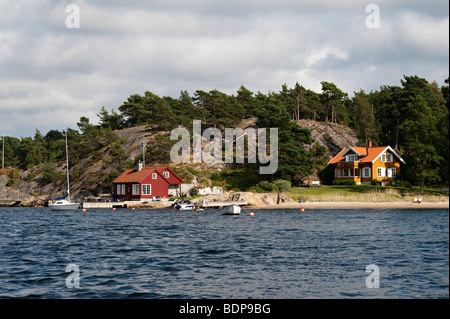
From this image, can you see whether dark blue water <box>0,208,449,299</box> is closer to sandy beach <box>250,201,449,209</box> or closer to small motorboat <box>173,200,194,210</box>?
sandy beach <box>250,201,449,209</box>

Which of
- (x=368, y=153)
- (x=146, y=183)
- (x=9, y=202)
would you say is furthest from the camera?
(x=9, y=202)

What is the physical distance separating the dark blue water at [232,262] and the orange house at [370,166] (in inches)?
1823

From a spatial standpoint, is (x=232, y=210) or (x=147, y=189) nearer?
(x=232, y=210)

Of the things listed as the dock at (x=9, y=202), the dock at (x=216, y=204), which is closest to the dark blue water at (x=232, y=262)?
the dock at (x=216, y=204)

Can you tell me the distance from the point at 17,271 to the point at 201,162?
85.8 metres

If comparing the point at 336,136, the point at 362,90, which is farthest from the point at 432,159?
the point at 362,90

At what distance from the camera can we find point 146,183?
94.1m

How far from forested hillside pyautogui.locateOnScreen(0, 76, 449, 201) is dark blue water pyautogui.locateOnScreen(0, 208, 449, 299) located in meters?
39.6

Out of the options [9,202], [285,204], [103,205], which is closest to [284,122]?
[285,204]

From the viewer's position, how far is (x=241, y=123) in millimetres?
132375

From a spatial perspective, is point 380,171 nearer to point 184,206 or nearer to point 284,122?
point 284,122

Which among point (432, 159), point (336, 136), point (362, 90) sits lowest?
point (432, 159)

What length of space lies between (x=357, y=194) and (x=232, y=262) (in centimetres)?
5674
